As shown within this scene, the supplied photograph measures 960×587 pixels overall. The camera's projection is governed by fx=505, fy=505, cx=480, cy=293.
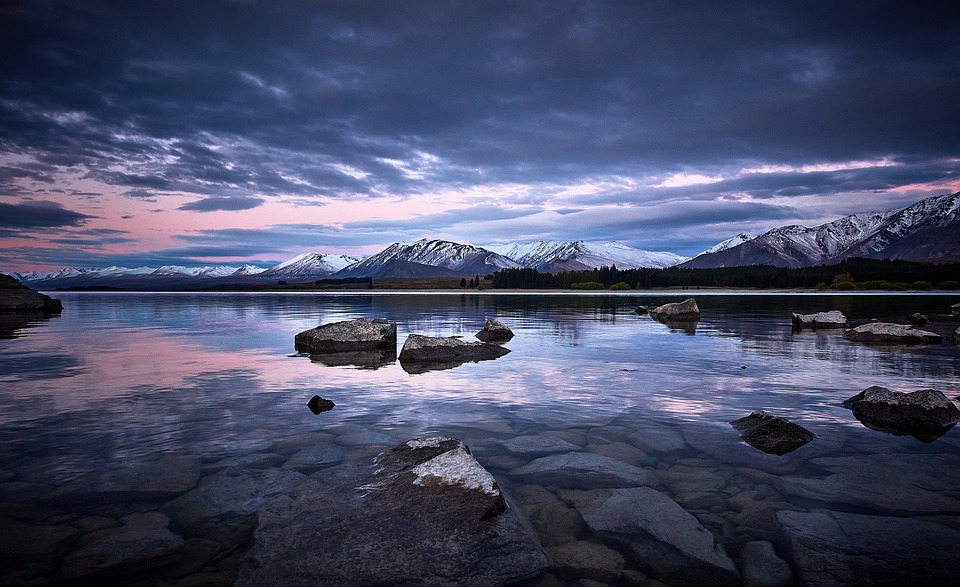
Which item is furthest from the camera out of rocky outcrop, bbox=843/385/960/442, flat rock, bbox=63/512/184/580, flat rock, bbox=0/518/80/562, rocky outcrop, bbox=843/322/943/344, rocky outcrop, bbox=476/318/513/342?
rocky outcrop, bbox=476/318/513/342

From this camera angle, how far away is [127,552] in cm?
582

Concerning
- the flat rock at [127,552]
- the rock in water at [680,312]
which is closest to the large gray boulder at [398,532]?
the flat rock at [127,552]

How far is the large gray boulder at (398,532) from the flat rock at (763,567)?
225 centimetres

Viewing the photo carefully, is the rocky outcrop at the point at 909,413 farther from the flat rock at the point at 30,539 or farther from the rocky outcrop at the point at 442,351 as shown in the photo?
the flat rock at the point at 30,539

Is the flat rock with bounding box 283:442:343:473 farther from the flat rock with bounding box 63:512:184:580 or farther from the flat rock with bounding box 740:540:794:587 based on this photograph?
the flat rock with bounding box 740:540:794:587

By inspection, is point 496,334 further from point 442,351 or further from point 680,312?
point 680,312

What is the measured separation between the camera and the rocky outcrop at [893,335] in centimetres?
2576

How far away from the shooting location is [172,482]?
7965 mm

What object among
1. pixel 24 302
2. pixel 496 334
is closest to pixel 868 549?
pixel 496 334

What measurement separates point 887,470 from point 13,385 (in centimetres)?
2220

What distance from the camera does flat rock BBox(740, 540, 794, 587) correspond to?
5422mm

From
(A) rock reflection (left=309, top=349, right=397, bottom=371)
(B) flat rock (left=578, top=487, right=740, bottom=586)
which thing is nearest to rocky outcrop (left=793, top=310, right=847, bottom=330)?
(A) rock reflection (left=309, top=349, right=397, bottom=371)

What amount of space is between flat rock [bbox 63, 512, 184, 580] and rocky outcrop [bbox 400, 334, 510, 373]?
13.7 meters

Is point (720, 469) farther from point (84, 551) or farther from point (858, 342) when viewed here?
point (858, 342)
